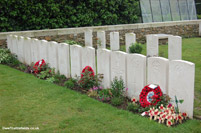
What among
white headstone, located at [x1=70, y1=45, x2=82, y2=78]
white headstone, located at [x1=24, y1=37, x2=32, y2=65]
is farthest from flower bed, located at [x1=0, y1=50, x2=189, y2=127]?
white headstone, located at [x1=24, y1=37, x2=32, y2=65]

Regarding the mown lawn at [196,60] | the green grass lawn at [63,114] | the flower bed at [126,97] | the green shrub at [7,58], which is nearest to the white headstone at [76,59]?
the flower bed at [126,97]

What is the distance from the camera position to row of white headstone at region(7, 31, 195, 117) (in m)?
4.15

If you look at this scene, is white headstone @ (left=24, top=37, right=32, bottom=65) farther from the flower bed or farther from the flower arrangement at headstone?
the flower arrangement at headstone

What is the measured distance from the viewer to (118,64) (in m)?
5.23

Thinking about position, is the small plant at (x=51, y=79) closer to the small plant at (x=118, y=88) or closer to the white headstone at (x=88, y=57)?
the white headstone at (x=88, y=57)

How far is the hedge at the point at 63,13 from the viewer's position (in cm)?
1088

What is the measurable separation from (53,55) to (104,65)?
2080 mm

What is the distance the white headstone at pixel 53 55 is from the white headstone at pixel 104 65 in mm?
1754

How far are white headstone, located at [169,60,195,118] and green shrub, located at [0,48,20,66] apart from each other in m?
5.81

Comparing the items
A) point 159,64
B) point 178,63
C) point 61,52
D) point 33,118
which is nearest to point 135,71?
point 159,64

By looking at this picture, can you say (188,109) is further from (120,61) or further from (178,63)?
(120,61)

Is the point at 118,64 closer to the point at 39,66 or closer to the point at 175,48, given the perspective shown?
the point at 175,48

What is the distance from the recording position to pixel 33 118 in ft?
14.3

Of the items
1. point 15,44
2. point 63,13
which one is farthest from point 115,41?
point 63,13
